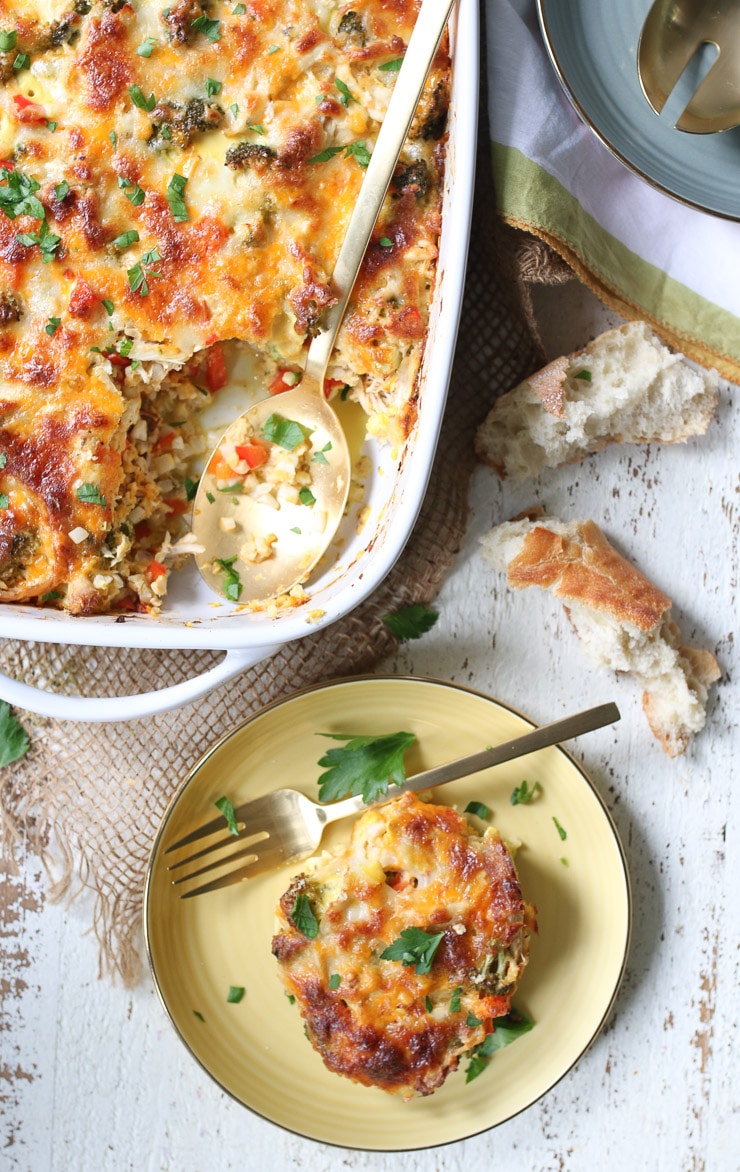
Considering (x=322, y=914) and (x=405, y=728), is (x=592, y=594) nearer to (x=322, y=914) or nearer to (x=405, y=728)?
(x=405, y=728)

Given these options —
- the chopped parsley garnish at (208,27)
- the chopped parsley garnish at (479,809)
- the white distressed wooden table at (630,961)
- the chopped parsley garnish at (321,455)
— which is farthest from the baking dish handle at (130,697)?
the chopped parsley garnish at (208,27)

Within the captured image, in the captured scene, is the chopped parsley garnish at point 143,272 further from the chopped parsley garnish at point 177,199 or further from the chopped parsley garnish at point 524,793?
the chopped parsley garnish at point 524,793

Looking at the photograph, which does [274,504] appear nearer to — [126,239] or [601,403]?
[126,239]

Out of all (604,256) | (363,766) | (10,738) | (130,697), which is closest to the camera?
(130,697)

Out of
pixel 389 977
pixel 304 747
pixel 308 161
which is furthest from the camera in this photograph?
pixel 304 747

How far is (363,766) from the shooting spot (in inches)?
99.0

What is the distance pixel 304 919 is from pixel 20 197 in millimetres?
1769

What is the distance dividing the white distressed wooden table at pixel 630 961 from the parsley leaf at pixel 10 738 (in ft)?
1.15

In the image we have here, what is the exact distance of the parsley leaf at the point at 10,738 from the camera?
9.00 feet

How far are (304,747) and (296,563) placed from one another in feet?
1.60

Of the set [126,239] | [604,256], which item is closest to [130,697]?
[126,239]

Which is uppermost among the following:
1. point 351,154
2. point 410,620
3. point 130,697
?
point 351,154

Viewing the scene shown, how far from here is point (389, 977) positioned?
241 cm

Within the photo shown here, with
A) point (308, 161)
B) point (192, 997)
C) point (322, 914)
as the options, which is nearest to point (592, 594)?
point (322, 914)
